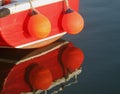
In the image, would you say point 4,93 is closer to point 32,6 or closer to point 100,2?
point 32,6

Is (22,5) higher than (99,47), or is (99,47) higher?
(22,5)

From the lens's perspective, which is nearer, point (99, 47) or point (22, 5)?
point (22, 5)

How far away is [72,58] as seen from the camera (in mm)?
5734

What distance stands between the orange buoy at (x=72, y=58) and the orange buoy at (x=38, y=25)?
46cm

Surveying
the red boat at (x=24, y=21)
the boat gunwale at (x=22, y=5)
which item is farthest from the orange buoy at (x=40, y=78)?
the boat gunwale at (x=22, y=5)

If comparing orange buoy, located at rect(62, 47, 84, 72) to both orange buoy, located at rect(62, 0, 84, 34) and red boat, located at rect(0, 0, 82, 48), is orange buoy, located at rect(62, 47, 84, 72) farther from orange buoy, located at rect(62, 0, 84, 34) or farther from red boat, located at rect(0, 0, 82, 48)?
red boat, located at rect(0, 0, 82, 48)

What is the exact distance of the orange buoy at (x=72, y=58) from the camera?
5.50 meters

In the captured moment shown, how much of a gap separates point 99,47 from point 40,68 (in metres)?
1.09

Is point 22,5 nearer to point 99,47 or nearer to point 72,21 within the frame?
point 72,21

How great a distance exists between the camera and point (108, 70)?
531cm

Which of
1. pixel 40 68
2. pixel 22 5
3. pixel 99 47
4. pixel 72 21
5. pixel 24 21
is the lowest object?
pixel 99 47

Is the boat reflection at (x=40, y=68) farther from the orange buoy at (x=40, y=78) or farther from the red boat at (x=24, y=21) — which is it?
the red boat at (x=24, y=21)

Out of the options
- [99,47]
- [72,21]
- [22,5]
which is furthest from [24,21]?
[99,47]

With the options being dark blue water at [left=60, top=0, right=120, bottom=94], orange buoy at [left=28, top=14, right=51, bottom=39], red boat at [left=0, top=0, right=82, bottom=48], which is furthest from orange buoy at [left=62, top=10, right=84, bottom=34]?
orange buoy at [left=28, top=14, right=51, bottom=39]
